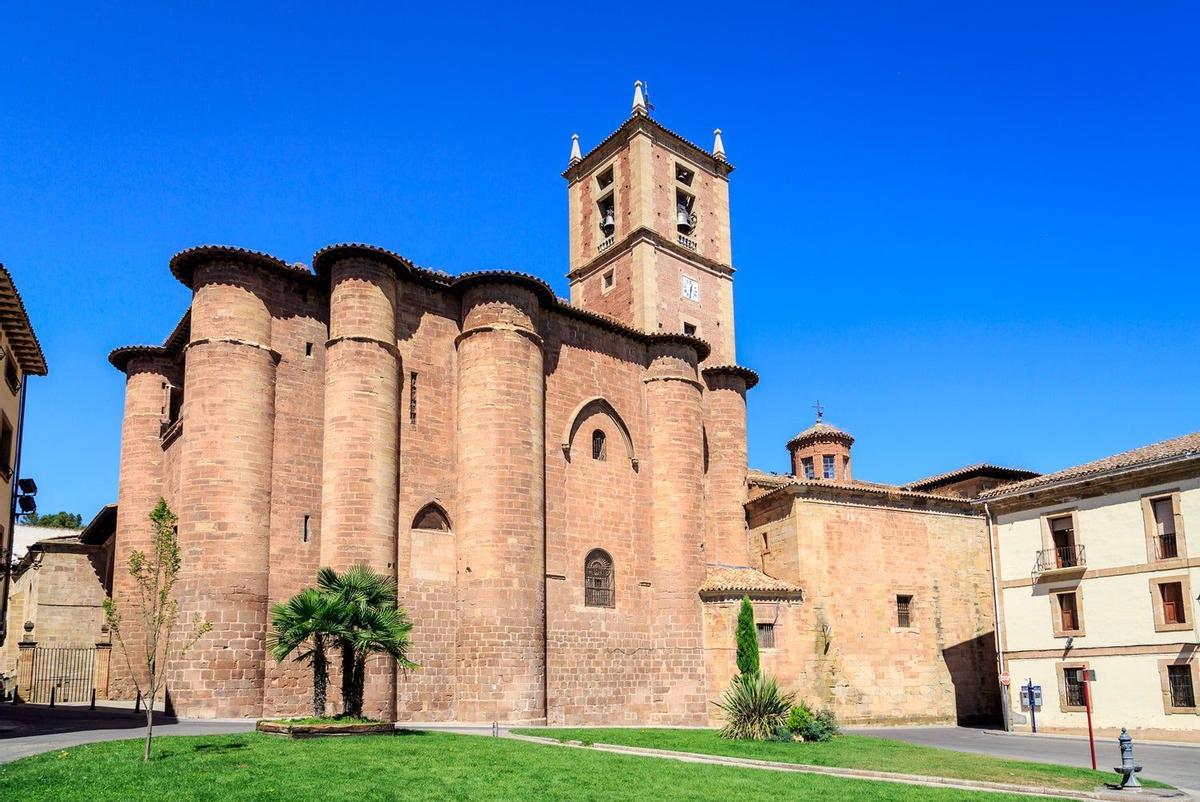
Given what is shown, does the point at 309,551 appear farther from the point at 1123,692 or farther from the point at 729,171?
the point at 729,171

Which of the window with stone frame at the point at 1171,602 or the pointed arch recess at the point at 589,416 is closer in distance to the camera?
the window with stone frame at the point at 1171,602

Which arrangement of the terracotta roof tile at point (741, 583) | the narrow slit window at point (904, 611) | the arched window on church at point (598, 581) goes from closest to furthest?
the arched window on church at point (598, 581) < the terracotta roof tile at point (741, 583) < the narrow slit window at point (904, 611)

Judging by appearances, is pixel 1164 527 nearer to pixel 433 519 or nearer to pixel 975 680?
pixel 975 680

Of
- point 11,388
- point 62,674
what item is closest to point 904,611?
point 11,388

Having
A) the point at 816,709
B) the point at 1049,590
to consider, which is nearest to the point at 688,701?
the point at 816,709

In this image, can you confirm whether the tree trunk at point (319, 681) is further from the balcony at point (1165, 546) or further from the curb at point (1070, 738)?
the balcony at point (1165, 546)

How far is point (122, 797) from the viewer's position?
11219 mm

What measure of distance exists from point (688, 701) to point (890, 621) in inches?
324

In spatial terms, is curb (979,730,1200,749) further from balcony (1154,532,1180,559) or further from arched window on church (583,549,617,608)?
arched window on church (583,549,617,608)

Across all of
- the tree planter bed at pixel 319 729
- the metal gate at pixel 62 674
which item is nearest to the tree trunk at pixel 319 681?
the tree planter bed at pixel 319 729

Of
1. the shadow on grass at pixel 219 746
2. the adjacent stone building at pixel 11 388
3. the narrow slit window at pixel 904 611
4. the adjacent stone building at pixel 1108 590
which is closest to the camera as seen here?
the shadow on grass at pixel 219 746

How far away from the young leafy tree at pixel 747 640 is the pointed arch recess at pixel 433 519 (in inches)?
347

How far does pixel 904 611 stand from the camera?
33969 millimetres

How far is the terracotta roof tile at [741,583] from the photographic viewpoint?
→ 30.0 metres
